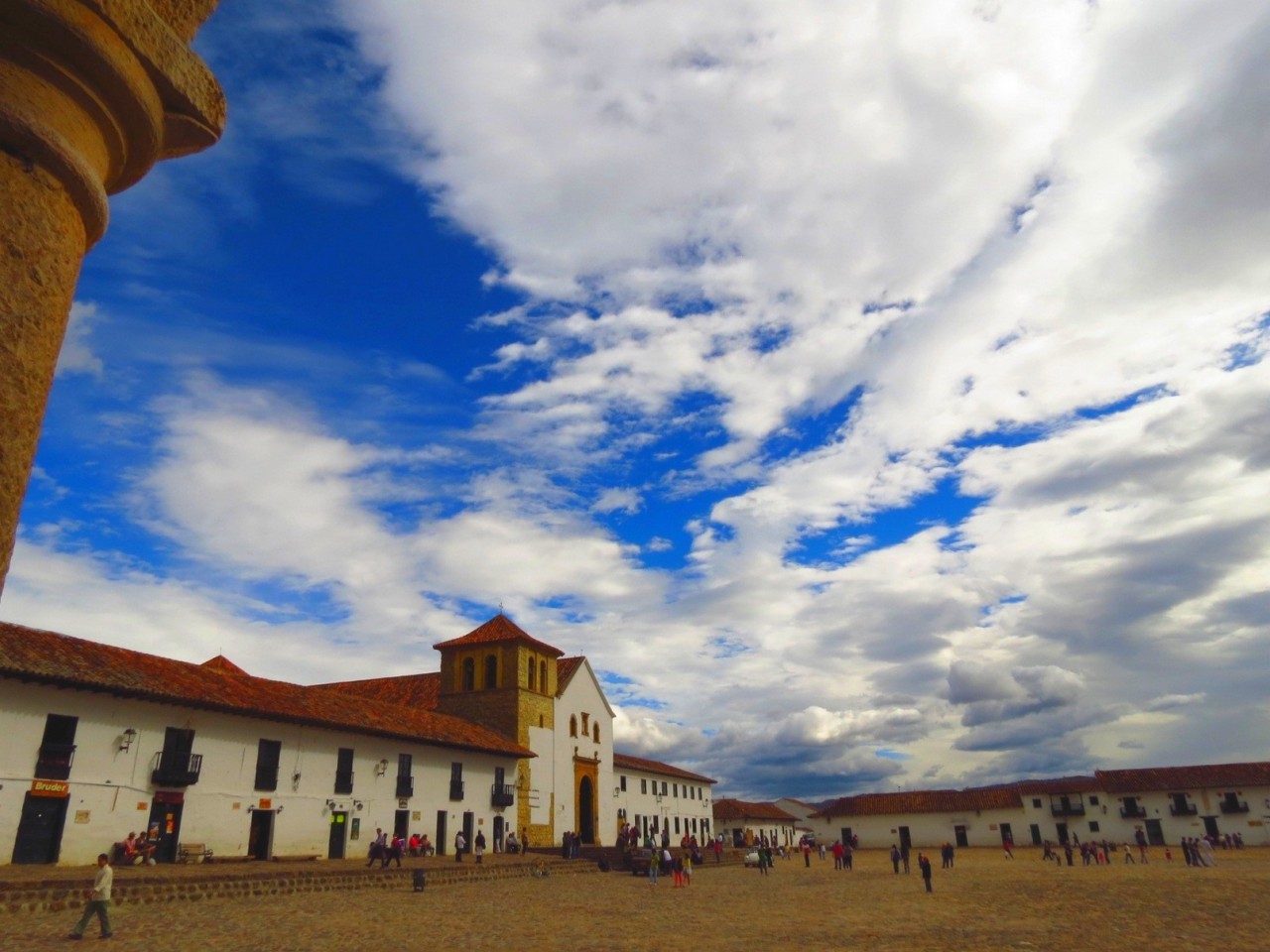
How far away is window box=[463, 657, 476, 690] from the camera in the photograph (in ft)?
130

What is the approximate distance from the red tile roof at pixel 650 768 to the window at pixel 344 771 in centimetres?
2353

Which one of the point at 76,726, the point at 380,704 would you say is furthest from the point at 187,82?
the point at 380,704

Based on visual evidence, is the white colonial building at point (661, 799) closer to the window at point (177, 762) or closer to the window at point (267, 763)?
the window at point (267, 763)

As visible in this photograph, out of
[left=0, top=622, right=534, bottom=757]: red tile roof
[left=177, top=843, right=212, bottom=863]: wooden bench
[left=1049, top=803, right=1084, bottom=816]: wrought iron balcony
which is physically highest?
[left=0, top=622, right=534, bottom=757]: red tile roof

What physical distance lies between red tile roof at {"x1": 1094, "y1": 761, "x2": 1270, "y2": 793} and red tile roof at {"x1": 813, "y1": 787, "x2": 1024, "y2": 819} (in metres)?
6.36

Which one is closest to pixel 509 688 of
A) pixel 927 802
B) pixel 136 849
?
pixel 136 849

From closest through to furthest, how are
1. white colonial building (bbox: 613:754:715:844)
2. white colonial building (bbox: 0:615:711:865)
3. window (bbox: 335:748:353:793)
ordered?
white colonial building (bbox: 0:615:711:865), window (bbox: 335:748:353:793), white colonial building (bbox: 613:754:715:844)

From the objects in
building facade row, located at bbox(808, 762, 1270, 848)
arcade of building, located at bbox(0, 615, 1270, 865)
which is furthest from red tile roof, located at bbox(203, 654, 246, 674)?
building facade row, located at bbox(808, 762, 1270, 848)

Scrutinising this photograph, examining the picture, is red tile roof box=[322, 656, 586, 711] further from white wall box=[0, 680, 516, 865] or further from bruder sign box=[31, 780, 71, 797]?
bruder sign box=[31, 780, 71, 797]

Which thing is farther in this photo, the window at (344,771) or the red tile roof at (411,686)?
the red tile roof at (411,686)

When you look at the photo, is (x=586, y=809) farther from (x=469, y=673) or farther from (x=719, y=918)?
(x=719, y=918)

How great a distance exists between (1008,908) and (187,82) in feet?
66.0

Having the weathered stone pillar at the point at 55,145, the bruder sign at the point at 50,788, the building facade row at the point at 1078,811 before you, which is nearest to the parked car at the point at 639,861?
the bruder sign at the point at 50,788

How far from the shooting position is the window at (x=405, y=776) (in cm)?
2778
